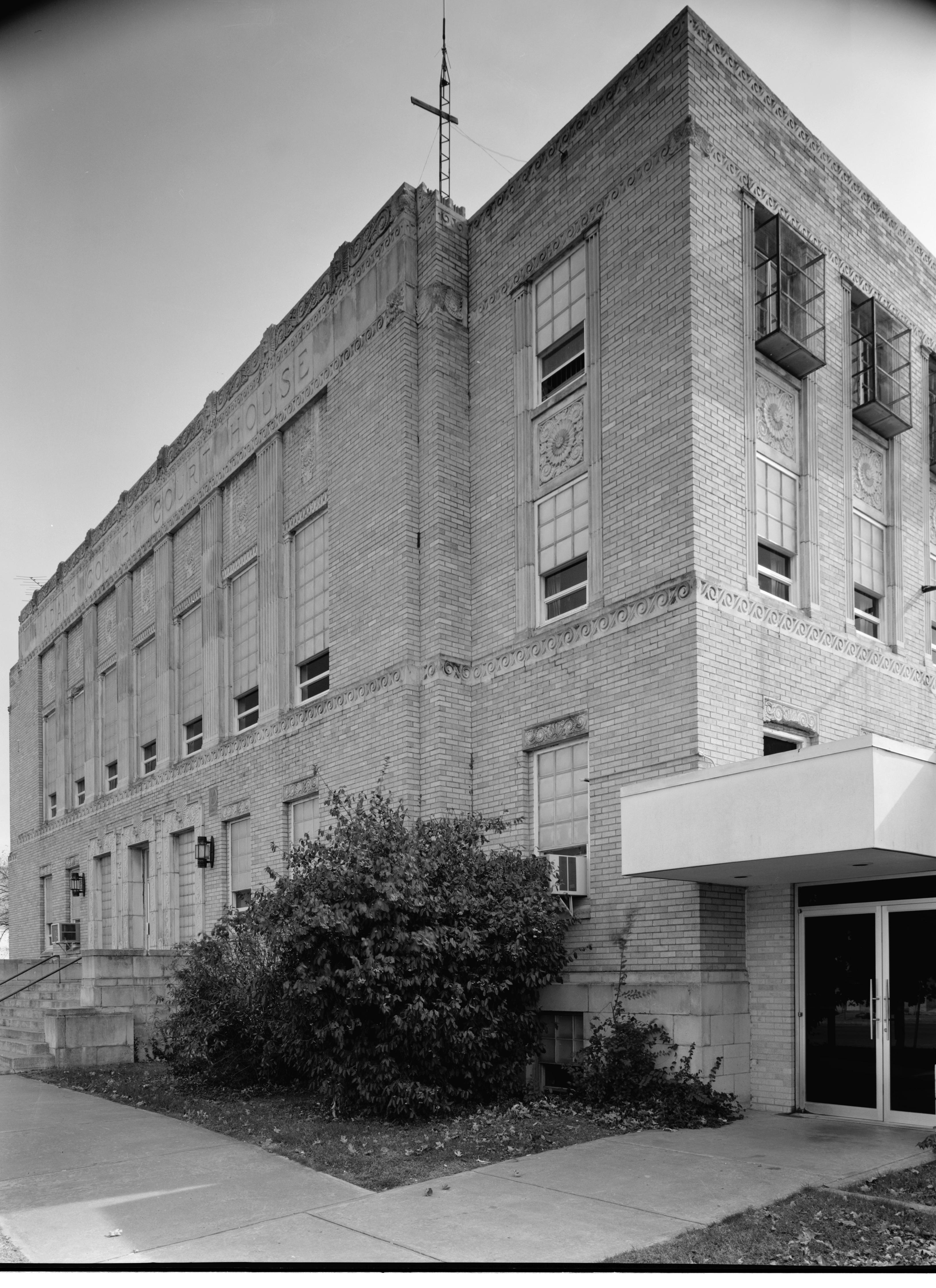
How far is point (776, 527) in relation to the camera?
53.0ft

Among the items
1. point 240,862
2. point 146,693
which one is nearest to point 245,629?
point 240,862

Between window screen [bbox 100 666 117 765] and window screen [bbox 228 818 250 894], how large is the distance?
30.3 feet

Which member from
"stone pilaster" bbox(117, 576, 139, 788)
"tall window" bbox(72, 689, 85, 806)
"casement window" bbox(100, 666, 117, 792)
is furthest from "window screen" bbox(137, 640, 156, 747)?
"tall window" bbox(72, 689, 85, 806)

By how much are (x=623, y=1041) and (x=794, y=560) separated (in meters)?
6.96

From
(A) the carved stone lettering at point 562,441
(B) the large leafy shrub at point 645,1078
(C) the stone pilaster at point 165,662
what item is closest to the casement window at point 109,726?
(C) the stone pilaster at point 165,662

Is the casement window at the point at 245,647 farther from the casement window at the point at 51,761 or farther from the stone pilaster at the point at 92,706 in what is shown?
the casement window at the point at 51,761

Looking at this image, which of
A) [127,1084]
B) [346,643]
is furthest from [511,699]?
[127,1084]

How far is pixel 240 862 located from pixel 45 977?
13.7 feet

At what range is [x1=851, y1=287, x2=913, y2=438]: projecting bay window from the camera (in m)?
17.9

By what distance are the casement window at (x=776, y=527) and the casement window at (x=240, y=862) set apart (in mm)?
12055

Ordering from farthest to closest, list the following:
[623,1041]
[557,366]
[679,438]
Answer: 1. [557,366]
2. [679,438]
3. [623,1041]

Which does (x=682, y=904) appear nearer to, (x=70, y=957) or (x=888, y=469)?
(x=888, y=469)

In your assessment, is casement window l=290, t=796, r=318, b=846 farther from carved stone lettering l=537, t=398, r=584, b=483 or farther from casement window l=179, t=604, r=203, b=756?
carved stone lettering l=537, t=398, r=584, b=483

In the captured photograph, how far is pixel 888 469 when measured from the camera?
61.3 feet
